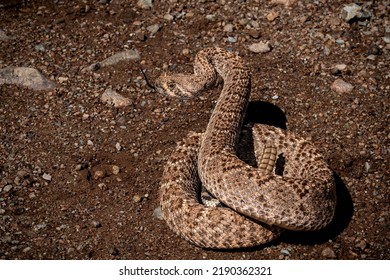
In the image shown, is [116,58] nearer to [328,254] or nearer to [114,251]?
[114,251]

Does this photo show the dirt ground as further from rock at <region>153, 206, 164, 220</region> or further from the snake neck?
the snake neck

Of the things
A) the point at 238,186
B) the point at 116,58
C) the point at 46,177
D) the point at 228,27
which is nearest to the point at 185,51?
the point at 228,27

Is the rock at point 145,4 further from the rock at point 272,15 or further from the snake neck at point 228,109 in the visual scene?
the snake neck at point 228,109

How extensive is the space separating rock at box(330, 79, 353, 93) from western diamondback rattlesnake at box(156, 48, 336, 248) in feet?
4.62

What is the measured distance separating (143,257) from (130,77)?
10.3 ft

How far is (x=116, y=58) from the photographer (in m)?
9.02

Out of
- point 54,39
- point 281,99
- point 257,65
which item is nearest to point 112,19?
point 54,39

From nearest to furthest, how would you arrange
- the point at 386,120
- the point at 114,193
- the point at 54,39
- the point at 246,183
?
the point at 246,183 → the point at 114,193 → the point at 386,120 → the point at 54,39

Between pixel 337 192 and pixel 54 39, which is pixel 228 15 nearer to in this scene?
pixel 54 39

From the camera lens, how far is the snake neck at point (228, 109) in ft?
22.9

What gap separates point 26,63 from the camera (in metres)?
8.86

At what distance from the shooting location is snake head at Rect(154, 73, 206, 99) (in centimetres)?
826

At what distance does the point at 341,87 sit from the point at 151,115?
2.63 m

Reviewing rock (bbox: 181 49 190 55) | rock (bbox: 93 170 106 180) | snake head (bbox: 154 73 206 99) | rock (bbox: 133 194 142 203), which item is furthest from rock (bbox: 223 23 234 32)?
rock (bbox: 133 194 142 203)
